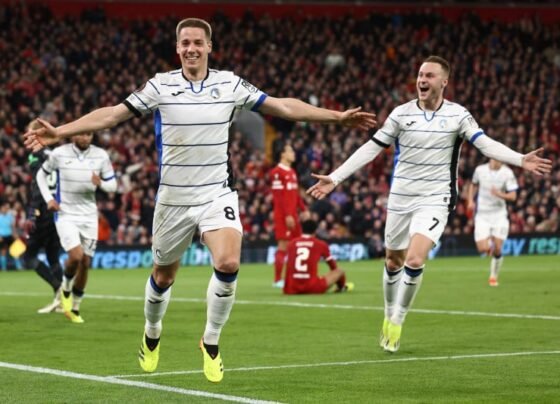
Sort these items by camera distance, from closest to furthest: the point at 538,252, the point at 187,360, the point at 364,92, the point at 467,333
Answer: the point at 187,360, the point at 467,333, the point at 538,252, the point at 364,92

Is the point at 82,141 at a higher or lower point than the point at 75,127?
lower

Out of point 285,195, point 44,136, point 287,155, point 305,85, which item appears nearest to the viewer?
point 44,136

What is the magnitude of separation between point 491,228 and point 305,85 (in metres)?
19.3

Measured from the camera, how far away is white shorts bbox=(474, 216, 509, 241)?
23.5m

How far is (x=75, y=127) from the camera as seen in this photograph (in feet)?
30.5

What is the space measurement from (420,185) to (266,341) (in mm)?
2388

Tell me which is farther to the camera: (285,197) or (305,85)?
(305,85)

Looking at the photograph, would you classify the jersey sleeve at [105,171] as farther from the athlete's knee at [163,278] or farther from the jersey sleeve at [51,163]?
the athlete's knee at [163,278]

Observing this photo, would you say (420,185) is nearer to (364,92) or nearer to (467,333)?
(467,333)

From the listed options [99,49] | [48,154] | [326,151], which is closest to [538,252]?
[326,151]

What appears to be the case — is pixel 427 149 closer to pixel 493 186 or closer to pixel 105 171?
pixel 105 171

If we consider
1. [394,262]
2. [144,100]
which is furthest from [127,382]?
[394,262]

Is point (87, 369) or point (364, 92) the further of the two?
point (364, 92)

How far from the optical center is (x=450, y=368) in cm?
1073
